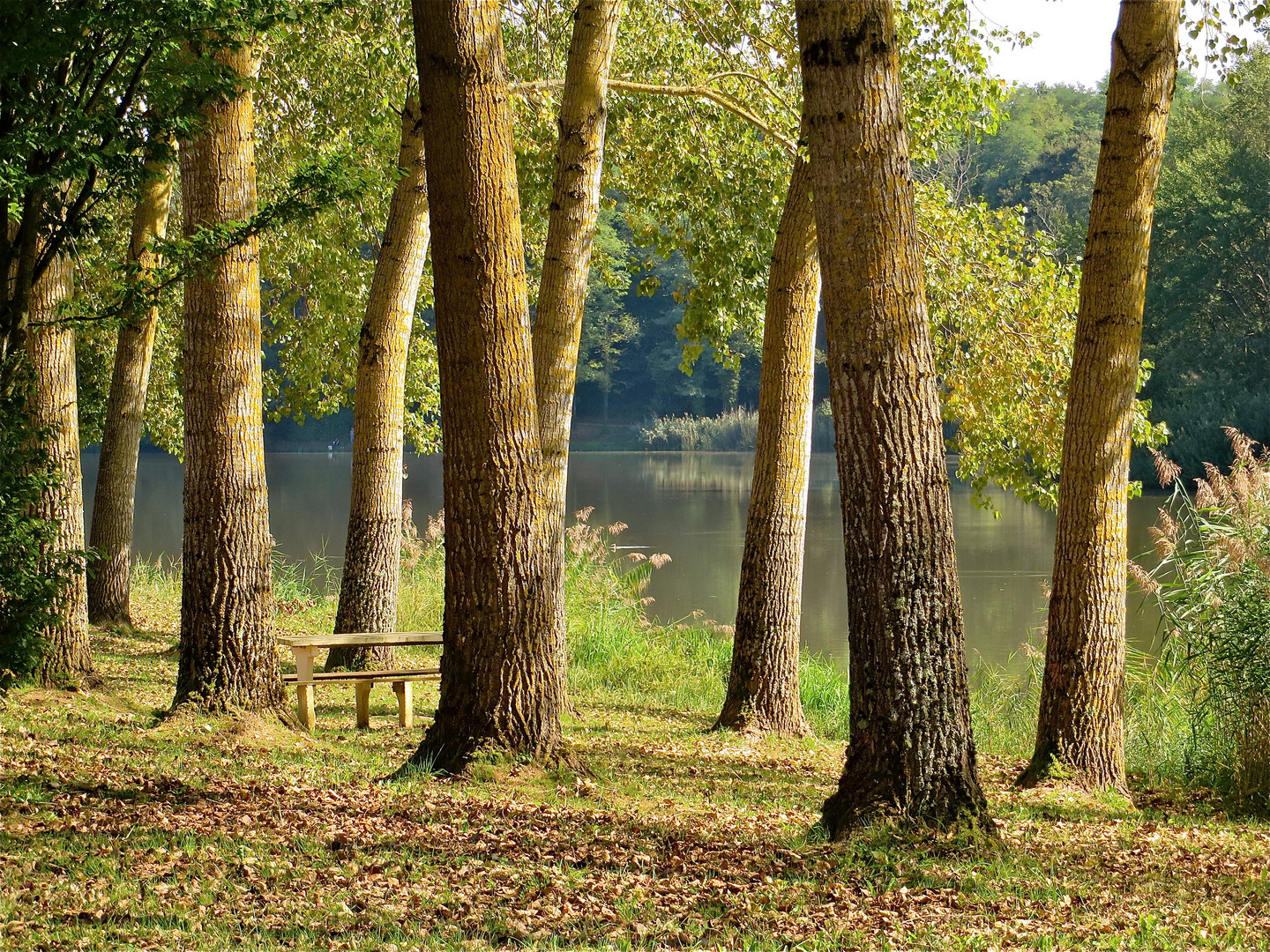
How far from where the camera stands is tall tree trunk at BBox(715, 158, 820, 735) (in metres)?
7.00

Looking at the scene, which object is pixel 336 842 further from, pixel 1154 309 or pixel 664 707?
pixel 1154 309

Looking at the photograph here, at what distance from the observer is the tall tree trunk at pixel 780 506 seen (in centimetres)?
700

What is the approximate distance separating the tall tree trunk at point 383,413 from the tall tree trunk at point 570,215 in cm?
184

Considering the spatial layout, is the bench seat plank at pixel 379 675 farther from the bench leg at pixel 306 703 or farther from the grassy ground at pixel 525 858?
the grassy ground at pixel 525 858

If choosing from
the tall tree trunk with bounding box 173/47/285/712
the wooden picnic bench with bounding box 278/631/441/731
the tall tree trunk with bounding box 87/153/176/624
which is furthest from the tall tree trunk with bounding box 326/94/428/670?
the tall tree trunk with bounding box 87/153/176/624

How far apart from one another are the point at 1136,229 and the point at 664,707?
16.4ft

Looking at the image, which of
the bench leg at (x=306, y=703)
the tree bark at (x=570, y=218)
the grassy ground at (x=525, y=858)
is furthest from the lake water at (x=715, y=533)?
the bench leg at (x=306, y=703)

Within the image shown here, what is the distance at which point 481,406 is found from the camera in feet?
15.5

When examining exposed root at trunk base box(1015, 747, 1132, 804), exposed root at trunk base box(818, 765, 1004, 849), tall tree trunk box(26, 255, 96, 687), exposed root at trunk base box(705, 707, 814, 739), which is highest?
tall tree trunk box(26, 255, 96, 687)

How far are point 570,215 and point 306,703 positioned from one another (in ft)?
11.0

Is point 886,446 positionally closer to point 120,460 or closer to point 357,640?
point 357,640

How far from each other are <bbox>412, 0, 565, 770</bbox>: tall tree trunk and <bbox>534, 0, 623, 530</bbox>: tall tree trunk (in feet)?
6.54

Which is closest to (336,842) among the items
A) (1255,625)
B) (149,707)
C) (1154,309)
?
(149,707)

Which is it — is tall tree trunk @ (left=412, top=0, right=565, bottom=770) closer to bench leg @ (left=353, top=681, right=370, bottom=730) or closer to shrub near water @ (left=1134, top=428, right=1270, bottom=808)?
bench leg @ (left=353, top=681, right=370, bottom=730)
